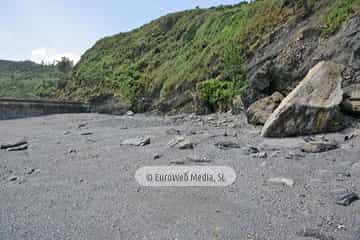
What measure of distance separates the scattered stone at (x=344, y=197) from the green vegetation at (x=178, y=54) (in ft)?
43.6

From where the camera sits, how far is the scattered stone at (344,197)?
4.34m

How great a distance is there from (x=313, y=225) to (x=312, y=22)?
598 inches

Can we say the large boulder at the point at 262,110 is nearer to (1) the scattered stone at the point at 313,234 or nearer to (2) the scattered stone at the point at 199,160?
(2) the scattered stone at the point at 199,160

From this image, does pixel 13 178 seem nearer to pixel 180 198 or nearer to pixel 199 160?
pixel 180 198

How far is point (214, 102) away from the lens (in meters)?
18.9

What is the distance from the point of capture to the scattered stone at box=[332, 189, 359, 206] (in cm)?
434

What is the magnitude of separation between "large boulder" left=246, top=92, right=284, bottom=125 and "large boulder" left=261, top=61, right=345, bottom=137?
6.09 ft

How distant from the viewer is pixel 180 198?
15.7ft

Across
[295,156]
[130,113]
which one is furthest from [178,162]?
[130,113]

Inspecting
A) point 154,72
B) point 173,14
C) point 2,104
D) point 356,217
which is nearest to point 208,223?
point 356,217

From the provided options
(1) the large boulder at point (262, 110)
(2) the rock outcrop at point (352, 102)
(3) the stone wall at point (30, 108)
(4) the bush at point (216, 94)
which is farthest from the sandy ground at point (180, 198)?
(3) the stone wall at point (30, 108)

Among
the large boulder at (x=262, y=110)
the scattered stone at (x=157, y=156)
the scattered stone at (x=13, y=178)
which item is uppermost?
the large boulder at (x=262, y=110)

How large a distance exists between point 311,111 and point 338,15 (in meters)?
8.49

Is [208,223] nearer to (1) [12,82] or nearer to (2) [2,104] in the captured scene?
(2) [2,104]
